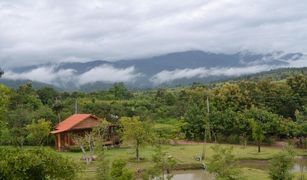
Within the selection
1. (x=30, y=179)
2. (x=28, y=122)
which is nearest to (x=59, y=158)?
(x=30, y=179)

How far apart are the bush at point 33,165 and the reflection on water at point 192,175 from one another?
25677 mm

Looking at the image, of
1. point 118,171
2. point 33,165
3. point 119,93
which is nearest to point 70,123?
point 118,171

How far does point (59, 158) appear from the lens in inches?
656

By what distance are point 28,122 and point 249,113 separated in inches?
1150

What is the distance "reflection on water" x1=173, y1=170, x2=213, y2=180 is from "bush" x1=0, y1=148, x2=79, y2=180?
25677mm

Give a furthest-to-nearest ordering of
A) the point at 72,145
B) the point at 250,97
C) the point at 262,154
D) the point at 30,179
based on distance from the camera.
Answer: the point at 250,97 → the point at 72,145 → the point at 262,154 → the point at 30,179

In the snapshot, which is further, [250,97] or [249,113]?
[250,97]

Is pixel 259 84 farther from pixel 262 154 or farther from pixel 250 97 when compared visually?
pixel 262 154

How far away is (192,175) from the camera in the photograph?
43312 mm

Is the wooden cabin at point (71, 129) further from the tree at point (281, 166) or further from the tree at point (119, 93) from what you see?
the tree at point (119, 93)

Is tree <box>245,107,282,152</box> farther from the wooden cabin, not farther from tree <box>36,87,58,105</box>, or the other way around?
tree <box>36,87,58,105</box>

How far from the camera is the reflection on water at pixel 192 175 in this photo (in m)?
41.8

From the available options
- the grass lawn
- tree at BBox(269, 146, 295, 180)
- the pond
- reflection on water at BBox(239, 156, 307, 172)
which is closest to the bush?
tree at BBox(269, 146, 295, 180)

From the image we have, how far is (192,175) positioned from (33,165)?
95.8 feet
